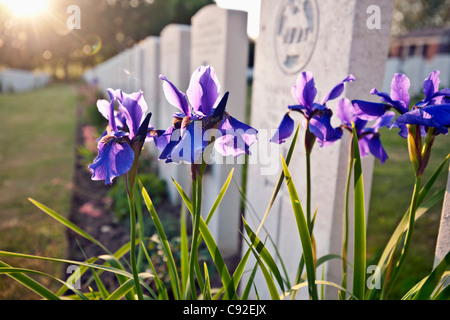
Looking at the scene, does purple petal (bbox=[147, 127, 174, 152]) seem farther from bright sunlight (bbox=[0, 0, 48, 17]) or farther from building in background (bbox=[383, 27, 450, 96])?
building in background (bbox=[383, 27, 450, 96])

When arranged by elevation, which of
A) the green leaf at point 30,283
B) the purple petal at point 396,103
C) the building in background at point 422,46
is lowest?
the green leaf at point 30,283

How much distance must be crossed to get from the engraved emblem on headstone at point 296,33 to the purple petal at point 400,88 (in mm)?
683

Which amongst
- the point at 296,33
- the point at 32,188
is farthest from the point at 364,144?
the point at 32,188

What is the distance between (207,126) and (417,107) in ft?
→ 1.75

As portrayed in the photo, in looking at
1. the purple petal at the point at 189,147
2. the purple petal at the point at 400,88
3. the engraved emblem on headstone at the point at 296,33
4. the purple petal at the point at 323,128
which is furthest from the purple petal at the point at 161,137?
the engraved emblem on headstone at the point at 296,33

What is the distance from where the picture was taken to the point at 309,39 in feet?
5.31

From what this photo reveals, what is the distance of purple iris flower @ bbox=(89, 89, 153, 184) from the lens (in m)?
0.79

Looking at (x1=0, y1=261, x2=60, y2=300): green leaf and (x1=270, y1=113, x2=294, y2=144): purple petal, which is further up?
(x1=270, y1=113, x2=294, y2=144): purple petal

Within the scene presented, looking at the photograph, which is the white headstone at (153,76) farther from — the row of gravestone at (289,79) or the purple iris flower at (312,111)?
the purple iris flower at (312,111)

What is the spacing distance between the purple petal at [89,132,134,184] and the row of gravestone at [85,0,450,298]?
30cm

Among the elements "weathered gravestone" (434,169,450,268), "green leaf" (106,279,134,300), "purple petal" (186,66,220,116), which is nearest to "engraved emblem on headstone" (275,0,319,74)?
"weathered gravestone" (434,169,450,268)

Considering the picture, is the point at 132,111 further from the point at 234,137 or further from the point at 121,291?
the point at 121,291

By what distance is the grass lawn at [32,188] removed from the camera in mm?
2771
